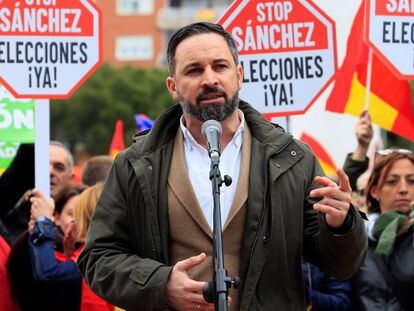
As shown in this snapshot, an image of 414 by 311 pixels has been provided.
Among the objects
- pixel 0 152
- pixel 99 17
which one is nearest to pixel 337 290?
pixel 99 17

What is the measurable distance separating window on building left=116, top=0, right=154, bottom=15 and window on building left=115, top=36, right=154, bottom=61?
194 centimetres

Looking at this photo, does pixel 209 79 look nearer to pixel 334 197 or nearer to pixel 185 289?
pixel 334 197

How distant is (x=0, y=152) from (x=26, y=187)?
4.72 feet

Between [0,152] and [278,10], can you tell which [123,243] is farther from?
[0,152]

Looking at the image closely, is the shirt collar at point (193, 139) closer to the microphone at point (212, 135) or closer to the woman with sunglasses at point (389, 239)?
the microphone at point (212, 135)

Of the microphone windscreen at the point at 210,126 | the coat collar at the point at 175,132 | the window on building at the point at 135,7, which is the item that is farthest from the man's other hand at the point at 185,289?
the window on building at the point at 135,7

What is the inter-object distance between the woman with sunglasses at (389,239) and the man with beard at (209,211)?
1.62 m

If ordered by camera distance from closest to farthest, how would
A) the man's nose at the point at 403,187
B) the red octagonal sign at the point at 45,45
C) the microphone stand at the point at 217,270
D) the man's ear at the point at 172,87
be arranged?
the microphone stand at the point at 217,270, the man's ear at the point at 172,87, the red octagonal sign at the point at 45,45, the man's nose at the point at 403,187

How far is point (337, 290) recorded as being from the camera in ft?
19.5

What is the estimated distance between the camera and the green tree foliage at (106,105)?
154 ft

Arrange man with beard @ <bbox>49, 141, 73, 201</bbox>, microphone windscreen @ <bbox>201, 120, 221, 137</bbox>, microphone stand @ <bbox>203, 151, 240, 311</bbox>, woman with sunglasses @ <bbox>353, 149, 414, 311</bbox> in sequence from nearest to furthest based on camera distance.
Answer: microphone stand @ <bbox>203, 151, 240, 311</bbox>
microphone windscreen @ <bbox>201, 120, 221, 137</bbox>
woman with sunglasses @ <bbox>353, 149, 414, 311</bbox>
man with beard @ <bbox>49, 141, 73, 201</bbox>

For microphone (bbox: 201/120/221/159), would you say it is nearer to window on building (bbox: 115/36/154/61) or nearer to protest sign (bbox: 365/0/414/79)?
protest sign (bbox: 365/0/414/79)

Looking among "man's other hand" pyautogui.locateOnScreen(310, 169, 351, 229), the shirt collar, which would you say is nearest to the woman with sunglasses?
the shirt collar

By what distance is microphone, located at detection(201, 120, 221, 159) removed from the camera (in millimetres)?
3582
